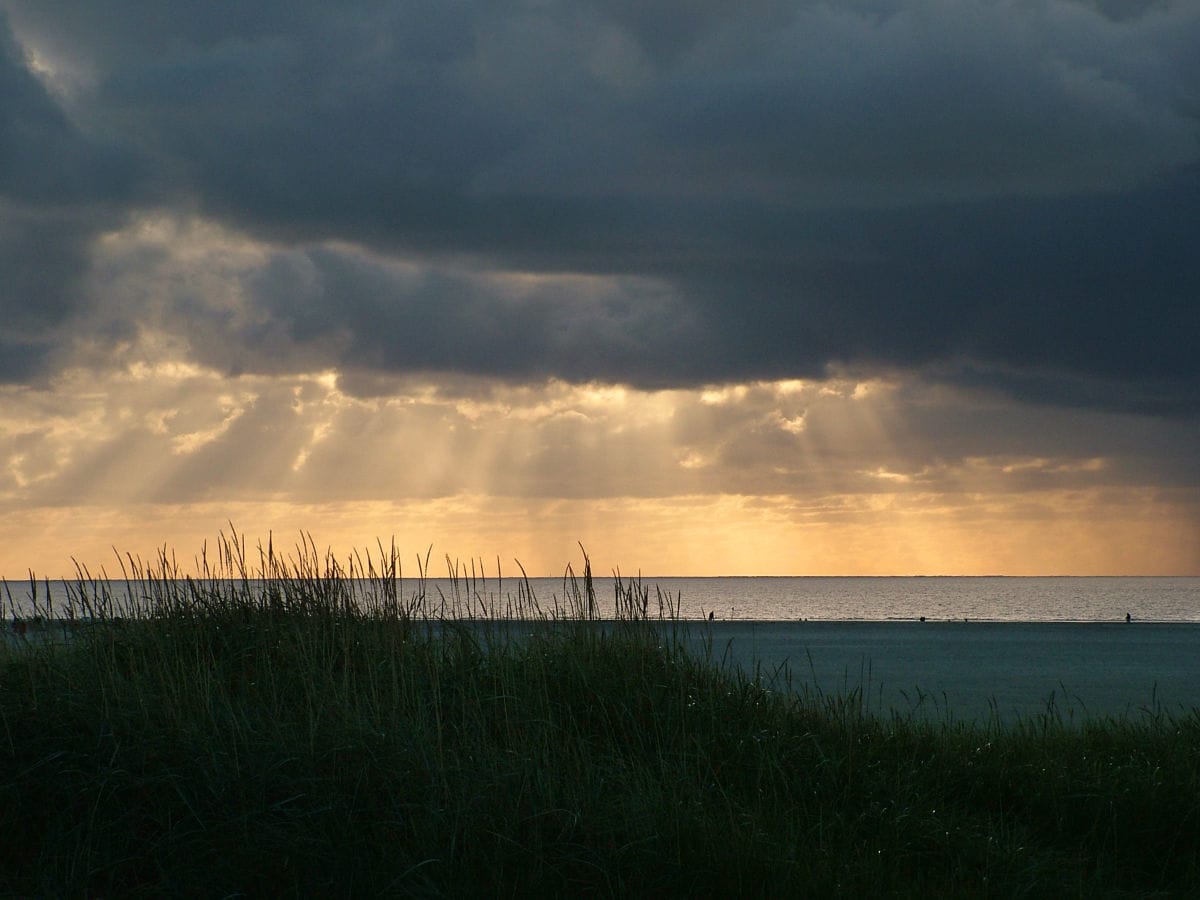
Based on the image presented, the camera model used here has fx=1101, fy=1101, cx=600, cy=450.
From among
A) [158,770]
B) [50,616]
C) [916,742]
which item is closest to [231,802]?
[158,770]

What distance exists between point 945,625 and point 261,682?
132ft

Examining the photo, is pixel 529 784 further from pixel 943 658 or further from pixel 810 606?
pixel 810 606

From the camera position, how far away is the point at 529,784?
7211 millimetres

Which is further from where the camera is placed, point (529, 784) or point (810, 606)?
point (810, 606)

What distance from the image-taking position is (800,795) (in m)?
8.20

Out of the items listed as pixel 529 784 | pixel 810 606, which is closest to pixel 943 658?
pixel 529 784

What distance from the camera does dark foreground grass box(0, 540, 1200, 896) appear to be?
6.60 meters

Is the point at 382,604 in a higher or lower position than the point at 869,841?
higher

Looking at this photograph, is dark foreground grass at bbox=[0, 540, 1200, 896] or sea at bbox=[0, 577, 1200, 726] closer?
dark foreground grass at bbox=[0, 540, 1200, 896]

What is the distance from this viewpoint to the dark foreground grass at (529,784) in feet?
21.7

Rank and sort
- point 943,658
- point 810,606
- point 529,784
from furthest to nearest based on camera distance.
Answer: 1. point 810,606
2. point 943,658
3. point 529,784

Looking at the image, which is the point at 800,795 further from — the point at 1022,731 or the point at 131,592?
the point at 131,592

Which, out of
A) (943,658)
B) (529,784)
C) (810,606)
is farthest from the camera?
(810,606)

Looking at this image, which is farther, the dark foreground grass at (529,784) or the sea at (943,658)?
the sea at (943,658)
